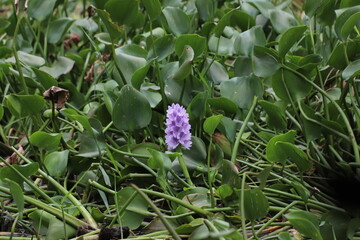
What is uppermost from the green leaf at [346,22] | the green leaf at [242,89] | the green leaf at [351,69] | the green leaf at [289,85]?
the green leaf at [346,22]

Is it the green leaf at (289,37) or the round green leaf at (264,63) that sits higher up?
the green leaf at (289,37)

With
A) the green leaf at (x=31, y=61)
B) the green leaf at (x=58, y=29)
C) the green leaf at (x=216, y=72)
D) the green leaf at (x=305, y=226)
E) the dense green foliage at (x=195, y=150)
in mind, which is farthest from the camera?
the green leaf at (x=58, y=29)

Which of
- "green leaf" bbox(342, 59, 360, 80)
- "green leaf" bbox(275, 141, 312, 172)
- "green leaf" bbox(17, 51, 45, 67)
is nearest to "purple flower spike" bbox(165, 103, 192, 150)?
"green leaf" bbox(275, 141, 312, 172)

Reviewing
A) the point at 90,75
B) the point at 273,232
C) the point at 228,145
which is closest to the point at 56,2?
the point at 90,75

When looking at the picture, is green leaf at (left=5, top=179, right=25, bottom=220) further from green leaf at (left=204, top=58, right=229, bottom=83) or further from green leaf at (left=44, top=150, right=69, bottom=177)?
green leaf at (left=204, top=58, right=229, bottom=83)

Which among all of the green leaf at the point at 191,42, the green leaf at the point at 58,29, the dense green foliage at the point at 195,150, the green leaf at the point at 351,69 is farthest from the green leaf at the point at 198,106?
the green leaf at the point at 58,29

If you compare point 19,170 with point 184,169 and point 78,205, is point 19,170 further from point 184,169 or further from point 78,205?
point 184,169

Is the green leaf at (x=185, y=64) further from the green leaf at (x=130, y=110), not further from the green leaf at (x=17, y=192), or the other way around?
the green leaf at (x=17, y=192)

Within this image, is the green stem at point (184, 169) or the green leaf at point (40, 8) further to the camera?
the green leaf at point (40, 8)
